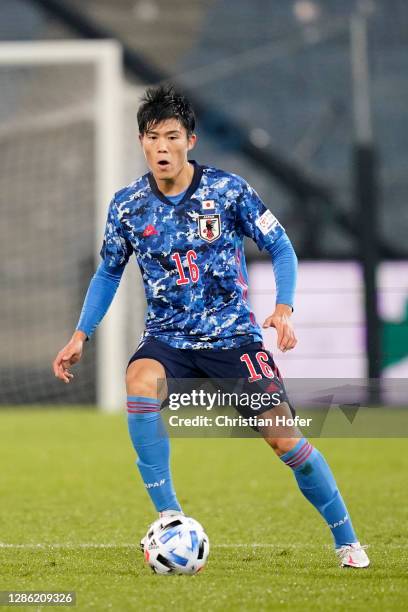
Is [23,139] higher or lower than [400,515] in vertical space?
higher

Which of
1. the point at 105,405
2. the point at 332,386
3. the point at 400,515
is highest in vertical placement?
the point at 332,386

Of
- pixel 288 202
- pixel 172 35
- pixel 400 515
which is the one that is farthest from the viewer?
pixel 172 35

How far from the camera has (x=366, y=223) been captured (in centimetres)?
1459

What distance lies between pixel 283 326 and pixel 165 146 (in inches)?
31.8

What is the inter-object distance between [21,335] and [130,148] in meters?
2.79

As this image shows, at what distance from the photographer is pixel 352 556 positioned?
487 cm

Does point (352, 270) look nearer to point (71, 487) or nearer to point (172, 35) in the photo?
point (71, 487)

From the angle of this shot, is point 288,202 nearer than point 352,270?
No

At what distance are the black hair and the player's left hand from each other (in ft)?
2.56

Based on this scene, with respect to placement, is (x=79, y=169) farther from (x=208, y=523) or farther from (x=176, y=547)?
(x=176, y=547)

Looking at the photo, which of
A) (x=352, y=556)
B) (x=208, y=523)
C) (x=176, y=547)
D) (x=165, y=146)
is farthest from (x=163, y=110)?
(x=208, y=523)

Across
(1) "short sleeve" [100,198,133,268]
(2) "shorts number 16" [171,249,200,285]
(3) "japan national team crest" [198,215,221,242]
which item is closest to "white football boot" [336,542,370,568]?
(2) "shorts number 16" [171,249,200,285]

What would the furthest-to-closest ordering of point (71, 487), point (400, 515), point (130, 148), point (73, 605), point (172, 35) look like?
point (172, 35)
point (130, 148)
point (71, 487)
point (400, 515)
point (73, 605)

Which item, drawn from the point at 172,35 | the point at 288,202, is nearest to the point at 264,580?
the point at 288,202
